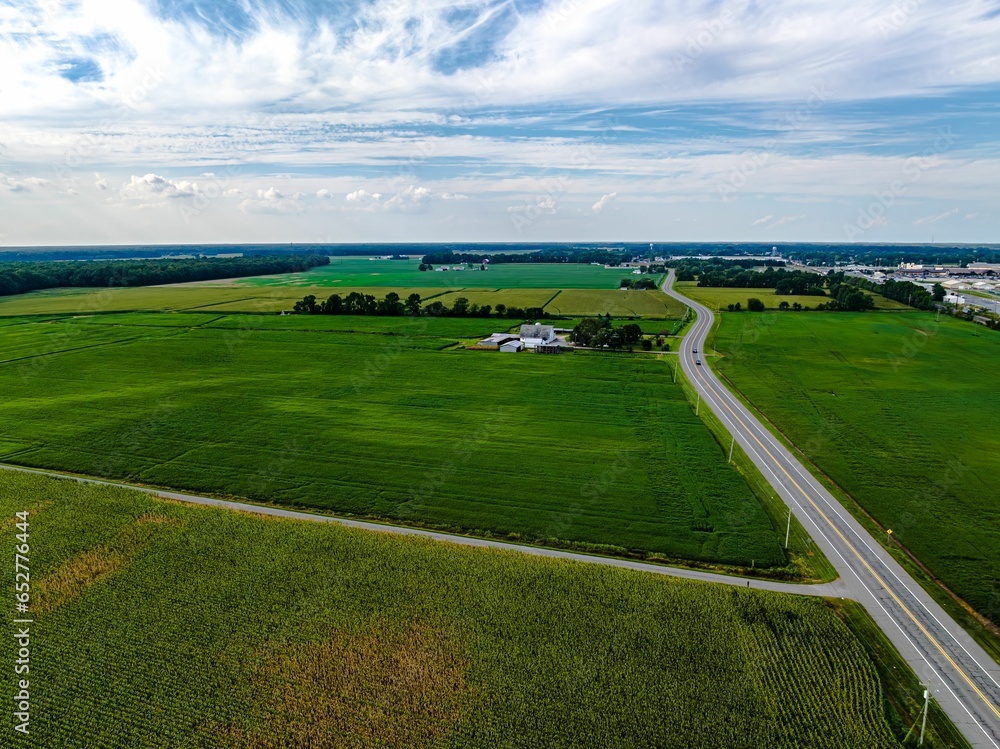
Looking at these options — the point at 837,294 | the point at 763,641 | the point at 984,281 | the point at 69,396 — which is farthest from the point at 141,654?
the point at 984,281

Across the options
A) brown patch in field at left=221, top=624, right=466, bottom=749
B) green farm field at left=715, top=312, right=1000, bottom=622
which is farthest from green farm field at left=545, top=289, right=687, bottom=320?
brown patch in field at left=221, top=624, right=466, bottom=749

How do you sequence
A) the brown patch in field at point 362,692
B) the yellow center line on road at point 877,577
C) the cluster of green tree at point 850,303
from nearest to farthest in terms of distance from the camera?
the brown patch in field at point 362,692
the yellow center line on road at point 877,577
the cluster of green tree at point 850,303

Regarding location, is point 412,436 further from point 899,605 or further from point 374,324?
point 374,324

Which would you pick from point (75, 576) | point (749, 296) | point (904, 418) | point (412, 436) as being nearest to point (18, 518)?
point (75, 576)

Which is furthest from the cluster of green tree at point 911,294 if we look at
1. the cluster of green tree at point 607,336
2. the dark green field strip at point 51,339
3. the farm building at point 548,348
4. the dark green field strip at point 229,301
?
the dark green field strip at point 51,339

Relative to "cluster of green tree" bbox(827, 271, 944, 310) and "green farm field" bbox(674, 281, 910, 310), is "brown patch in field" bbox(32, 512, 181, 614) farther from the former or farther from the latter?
"cluster of green tree" bbox(827, 271, 944, 310)

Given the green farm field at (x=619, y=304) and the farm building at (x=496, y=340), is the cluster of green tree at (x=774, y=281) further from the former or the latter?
the farm building at (x=496, y=340)
